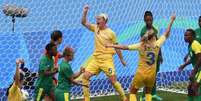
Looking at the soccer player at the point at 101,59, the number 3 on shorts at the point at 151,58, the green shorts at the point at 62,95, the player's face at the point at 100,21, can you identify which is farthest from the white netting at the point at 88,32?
the number 3 on shorts at the point at 151,58

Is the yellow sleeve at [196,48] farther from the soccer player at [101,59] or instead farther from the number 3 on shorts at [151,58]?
the soccer player at [101,59]

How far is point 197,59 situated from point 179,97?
3.51 metres

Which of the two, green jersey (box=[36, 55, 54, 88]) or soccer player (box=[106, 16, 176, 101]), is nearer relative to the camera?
green jersey (box=[36, 55, 54, 88])

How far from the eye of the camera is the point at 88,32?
14297 millimetres

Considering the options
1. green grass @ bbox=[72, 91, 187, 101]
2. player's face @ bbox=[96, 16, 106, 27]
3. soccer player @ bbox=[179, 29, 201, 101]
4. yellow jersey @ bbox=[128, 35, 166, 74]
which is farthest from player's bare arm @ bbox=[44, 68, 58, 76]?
green grass @ bbox=[72, 91, 187, 101]

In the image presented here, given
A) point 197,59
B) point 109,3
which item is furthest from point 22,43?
point 197,59

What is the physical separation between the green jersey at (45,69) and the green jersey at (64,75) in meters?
0.26

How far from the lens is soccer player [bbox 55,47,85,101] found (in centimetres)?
875

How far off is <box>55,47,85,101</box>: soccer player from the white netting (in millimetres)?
4037

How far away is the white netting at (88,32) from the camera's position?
13398 millimetres

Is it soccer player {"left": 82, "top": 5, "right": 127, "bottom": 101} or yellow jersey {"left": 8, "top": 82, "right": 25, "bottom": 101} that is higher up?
soccer player {"left": 82, "top": 5, "right": 127, "bottom": 101}

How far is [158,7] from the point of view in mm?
14984

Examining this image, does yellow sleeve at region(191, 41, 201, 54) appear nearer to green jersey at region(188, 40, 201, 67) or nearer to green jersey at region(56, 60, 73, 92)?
green jersey at region(188, 40, 201, 67)

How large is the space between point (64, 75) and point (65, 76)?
0.07 feet
